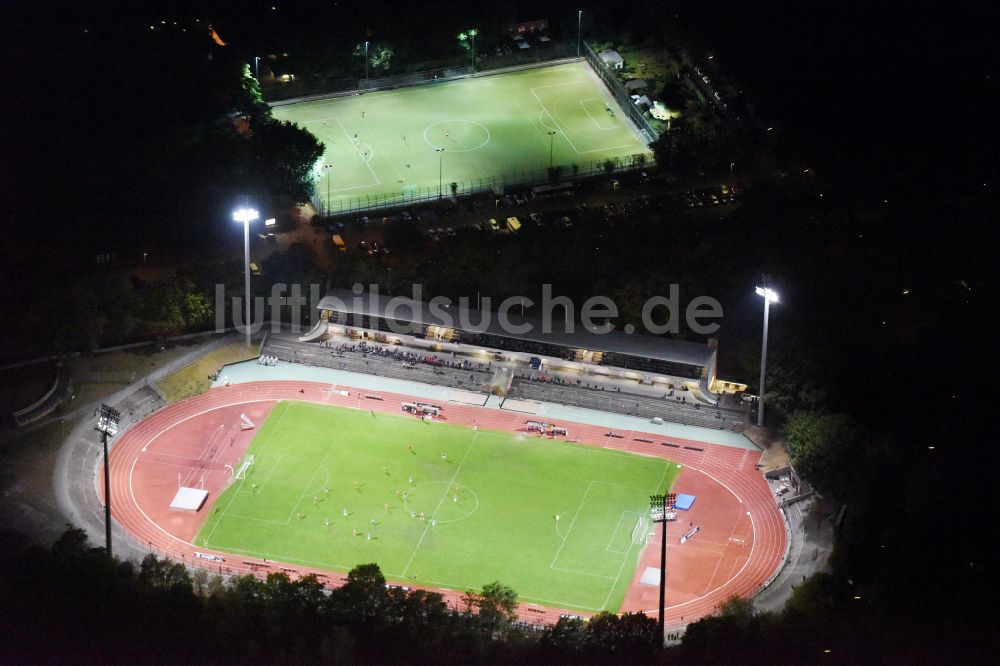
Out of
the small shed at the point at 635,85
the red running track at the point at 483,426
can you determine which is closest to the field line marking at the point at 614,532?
the red running track at the point at 483,426

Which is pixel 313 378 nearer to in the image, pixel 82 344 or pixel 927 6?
pixel 82 344

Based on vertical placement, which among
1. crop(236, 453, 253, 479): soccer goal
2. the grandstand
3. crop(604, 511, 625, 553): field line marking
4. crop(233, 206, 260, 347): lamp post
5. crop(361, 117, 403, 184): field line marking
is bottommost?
crop(604, 511, 625, 553): field line marking

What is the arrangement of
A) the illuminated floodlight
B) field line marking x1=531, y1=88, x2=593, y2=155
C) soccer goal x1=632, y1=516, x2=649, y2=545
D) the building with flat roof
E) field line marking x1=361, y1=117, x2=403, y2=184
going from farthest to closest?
1. field line marking x1=531, y1=88, x2=593, y2=155
2. field line marking x1=361, y1=117, x2=403, y2=184
3. the building with flat roof
4. the illuminated floodlight
5. soccer goal x1=632, y1=516, x2=649, y2=545

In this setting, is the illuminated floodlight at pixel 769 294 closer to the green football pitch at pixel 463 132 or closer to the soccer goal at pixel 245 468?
the soccer goal at pixel 245 468

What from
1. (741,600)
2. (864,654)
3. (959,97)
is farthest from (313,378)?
(959,97)

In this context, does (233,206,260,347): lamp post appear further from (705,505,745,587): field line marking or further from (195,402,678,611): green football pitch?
(705,505,745,587): field line marking

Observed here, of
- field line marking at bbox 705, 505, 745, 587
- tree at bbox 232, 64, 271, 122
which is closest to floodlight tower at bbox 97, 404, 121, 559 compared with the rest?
field line marking at bbox 705, 505, 745, 587
